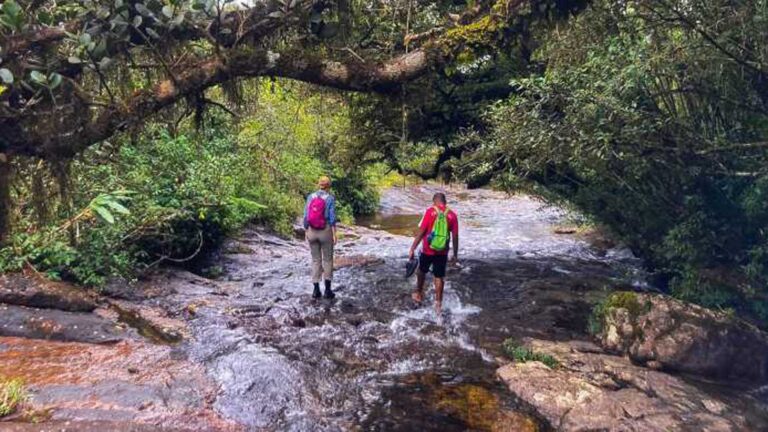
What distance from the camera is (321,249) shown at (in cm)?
1134

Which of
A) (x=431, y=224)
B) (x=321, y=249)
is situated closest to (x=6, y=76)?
(x=321, y=249)

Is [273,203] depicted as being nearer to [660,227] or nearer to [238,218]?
[238,218]

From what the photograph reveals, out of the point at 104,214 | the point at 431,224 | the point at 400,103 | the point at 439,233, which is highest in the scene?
the point at 400,103

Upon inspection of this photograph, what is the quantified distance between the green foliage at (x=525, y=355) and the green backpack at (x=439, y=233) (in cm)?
226

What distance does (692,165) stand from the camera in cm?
946

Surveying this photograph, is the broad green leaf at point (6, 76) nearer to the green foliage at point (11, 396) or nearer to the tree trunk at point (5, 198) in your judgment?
the tree trunk at point (5, 198)

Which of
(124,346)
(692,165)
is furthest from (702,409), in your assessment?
(124,346)

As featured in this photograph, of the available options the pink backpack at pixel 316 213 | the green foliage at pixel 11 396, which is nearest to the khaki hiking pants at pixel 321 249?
the pink backpack at pixel 316 213

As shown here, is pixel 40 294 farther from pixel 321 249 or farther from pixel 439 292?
pixel 439 292

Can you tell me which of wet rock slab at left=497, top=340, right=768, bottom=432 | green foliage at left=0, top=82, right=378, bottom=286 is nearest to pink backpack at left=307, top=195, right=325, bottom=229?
green foliage at left=0, top=82, right=378, bottom=286

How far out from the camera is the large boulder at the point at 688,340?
8.74m

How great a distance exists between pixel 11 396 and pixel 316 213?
19.7ft

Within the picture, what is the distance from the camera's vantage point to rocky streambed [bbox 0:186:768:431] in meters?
6.53

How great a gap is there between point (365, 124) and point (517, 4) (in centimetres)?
760
